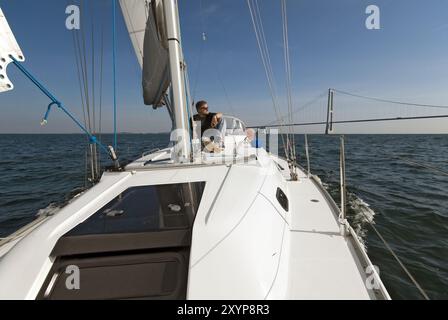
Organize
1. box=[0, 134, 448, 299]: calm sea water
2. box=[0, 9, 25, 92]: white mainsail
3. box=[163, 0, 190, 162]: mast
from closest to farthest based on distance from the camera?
box=[0, 9, 25, 92]: white mainsail → box=[163, 0, 190, 162]: mast → box=[0, 134, 448, 299]: calm sea water

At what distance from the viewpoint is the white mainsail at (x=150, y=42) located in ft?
11.7

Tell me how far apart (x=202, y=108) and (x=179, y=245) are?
129 inches

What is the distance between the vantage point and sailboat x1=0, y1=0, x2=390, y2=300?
1.48 meters

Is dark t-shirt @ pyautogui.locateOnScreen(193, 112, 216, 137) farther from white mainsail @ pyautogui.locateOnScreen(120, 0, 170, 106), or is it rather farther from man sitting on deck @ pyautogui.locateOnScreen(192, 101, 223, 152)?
white mainsail @ pyautogui.locateOnScreen(120, 0, 170, 106)

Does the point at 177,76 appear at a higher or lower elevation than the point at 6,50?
Answer: higher

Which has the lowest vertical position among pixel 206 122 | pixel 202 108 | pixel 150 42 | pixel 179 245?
pixel 179 245

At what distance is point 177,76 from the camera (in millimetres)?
3225

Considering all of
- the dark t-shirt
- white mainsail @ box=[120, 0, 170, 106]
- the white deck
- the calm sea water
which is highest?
white mainsail @ box=[120, 0, 170, 106]

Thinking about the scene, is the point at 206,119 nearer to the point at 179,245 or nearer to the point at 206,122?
the point at 206,122

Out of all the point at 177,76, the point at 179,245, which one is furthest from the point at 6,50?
the point at 179,245

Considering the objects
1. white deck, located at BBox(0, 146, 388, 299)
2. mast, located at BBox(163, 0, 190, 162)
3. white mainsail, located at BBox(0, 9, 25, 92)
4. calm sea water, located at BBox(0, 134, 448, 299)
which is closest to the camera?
white deck, located at BBox(0, 146, 388, 299)

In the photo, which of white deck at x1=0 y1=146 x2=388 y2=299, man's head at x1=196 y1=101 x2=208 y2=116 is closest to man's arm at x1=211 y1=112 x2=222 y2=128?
man's head at x1=196 y1=101 x2=208 y2=116

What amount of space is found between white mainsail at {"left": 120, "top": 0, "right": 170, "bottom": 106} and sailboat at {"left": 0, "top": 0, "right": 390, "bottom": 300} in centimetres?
46
